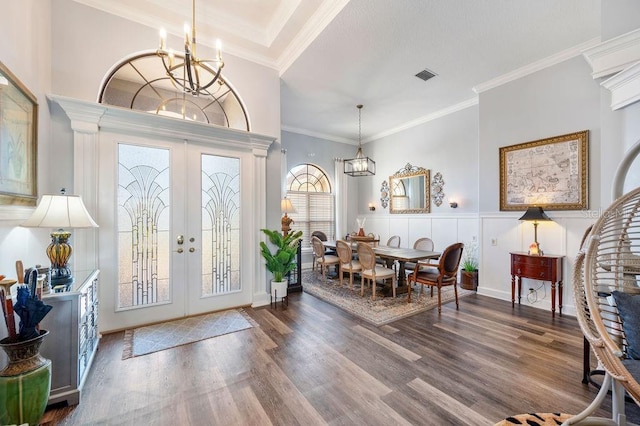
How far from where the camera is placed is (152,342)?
281 centimetres

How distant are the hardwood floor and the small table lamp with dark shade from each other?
97 cm

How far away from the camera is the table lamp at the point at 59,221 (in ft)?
6.68

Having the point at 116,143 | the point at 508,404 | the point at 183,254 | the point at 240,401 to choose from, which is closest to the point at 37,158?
the point at 116,143

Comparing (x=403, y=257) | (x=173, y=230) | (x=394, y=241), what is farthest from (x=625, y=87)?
(x=173, y=230)

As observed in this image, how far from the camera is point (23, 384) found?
4.93 ft

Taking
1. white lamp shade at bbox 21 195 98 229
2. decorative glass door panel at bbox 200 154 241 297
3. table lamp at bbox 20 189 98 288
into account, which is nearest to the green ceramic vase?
table lamp at bbox 20 189 98 288

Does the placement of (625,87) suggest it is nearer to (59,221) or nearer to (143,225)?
(59,221)

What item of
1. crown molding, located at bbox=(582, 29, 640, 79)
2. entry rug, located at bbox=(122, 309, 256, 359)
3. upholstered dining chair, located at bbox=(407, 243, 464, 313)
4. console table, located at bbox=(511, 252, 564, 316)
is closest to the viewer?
crown molding, located at bbox=(582, 29, 640, 79)

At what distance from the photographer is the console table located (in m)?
3.51

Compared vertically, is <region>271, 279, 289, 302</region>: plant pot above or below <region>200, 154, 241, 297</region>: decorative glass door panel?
below

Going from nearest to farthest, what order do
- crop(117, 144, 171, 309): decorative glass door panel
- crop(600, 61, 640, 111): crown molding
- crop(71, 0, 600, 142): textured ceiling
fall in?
crop(600, 61, 640, 111): crown molding, crop(71, 0, 600, 142): textured ceiling, crop(117, 144, 171, 309): decorative glass door panel

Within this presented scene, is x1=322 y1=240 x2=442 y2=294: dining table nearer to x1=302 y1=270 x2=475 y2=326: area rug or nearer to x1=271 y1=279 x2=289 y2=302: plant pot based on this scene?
x1=302 y1=270 x2=475 y2=326: area rug

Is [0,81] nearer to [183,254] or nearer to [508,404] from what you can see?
[183,254]

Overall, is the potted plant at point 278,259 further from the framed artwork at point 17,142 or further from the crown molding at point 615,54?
the crown molding at point 615,54
